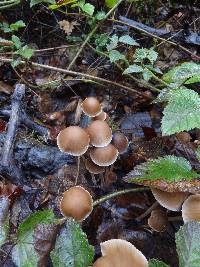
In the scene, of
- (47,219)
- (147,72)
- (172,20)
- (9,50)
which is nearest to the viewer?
(47,219)

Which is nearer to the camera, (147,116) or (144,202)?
(144,202)

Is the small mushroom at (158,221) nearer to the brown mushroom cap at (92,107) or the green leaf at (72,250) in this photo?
the green leaf at (72,250)

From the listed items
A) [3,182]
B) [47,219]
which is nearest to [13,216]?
[3,182]

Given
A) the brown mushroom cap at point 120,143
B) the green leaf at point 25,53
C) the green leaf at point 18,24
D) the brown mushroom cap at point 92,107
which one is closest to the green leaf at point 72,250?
the brown mushroom cap at point 120,143

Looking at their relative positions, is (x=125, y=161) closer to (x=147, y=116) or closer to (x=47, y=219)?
(x=147, y=116)

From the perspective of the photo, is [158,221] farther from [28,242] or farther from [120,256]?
[28,242]

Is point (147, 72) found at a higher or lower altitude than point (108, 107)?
higher
